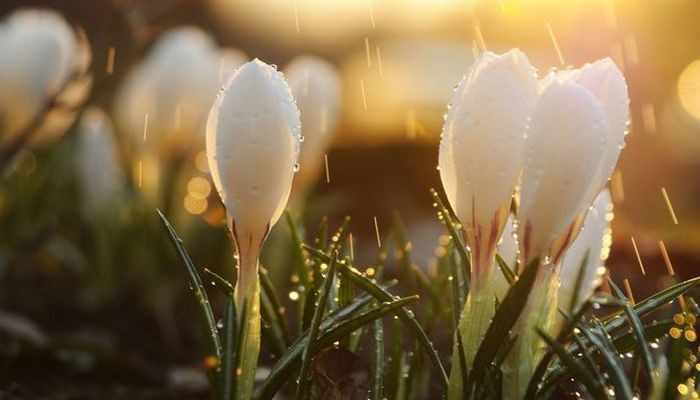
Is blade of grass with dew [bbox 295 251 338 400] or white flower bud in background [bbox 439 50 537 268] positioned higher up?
white flower bud in background [bbox 439 50 537 268]

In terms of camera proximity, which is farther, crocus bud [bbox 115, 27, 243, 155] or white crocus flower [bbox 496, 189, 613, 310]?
crocus bud [bbox 115, 27, 243, 155]

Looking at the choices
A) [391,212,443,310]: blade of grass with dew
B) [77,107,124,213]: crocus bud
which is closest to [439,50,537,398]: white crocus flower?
[391,212,443,310]: blade of grass with dew

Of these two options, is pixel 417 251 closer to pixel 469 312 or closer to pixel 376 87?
pixel 469 312

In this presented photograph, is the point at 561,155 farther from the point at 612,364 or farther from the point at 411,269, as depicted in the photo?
the point at 411,269

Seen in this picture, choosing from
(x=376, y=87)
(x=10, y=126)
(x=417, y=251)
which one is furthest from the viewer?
(x=376, y=87)

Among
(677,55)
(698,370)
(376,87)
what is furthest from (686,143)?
(698,370)

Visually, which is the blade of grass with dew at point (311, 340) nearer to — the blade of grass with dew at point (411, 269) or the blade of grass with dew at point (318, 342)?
the blade of grass with dew at point (318, 342)

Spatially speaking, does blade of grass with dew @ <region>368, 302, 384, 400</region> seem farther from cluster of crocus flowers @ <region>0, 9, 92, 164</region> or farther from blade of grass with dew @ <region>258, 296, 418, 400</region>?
cluster of crocus flowers @ <region>0, 9, 92, 164</region>
